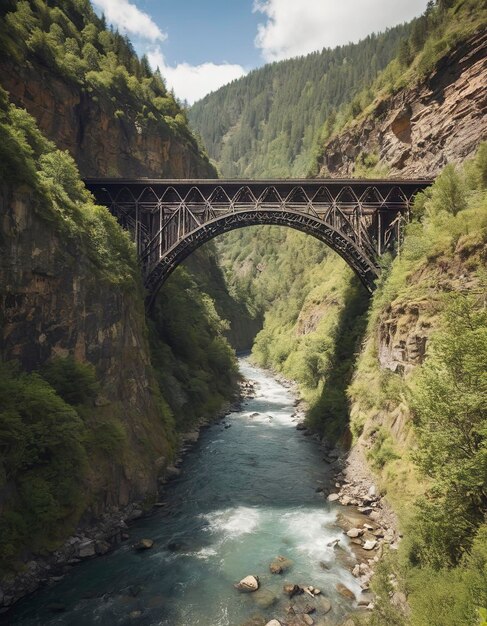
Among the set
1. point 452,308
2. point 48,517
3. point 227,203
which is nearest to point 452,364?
point 452,308

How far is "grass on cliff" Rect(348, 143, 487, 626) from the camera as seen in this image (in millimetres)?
8922

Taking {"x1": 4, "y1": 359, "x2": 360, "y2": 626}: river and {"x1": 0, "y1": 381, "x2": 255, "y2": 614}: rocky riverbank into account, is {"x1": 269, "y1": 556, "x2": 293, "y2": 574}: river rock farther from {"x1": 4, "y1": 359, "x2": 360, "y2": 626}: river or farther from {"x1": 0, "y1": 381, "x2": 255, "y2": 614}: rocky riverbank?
{"x1": 0, "y1": 381, "x2": 255, "y2": 614}: rocky riverbank

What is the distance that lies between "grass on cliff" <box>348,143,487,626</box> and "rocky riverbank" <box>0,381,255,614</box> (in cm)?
970

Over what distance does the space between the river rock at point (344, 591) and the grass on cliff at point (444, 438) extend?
1.60 metres

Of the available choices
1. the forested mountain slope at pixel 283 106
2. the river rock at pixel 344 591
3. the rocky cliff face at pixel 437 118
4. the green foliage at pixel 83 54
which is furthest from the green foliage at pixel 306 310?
the forested mountain slope at pixel 283 106

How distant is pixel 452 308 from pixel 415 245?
1140 centimetres

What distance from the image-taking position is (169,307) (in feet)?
107

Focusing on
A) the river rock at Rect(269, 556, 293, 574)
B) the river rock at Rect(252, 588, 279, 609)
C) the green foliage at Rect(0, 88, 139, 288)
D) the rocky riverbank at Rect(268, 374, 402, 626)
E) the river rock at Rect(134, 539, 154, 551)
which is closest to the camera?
the river rock at Rect(252, 588, 279, 609)

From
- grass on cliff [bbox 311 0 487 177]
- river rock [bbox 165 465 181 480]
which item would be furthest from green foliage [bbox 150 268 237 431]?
grass on cliff [bbox 311 0 487 177]

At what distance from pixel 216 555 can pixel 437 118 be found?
3246 cm

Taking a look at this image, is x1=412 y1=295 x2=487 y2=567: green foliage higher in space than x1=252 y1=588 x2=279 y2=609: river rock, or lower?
higher

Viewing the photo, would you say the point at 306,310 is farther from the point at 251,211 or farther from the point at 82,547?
the point at 82,547

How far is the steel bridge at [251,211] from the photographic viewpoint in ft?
93.5

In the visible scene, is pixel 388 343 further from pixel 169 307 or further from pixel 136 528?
pixel 169 307
